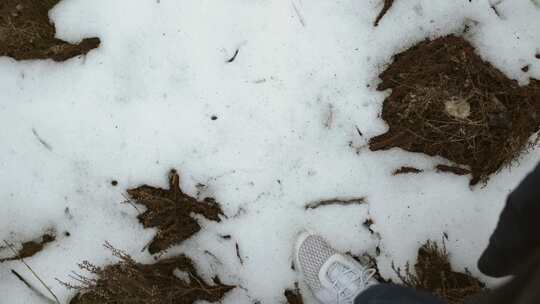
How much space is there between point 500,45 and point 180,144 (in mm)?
1700

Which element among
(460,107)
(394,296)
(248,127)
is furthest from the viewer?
(248,127)

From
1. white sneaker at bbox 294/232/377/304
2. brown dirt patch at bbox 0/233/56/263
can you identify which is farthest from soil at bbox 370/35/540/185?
brown dirt patch at bbox 0/233/56/263

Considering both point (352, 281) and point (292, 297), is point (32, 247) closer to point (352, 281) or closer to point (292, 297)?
point (292, 297)

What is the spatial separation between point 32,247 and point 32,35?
1.09 meters

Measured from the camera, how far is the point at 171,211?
248 cm

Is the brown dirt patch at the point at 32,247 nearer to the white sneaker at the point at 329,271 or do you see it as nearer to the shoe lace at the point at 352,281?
the white sneaker at the point at 329,271

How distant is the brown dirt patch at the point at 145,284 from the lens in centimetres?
237

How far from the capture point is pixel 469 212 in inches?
98.4

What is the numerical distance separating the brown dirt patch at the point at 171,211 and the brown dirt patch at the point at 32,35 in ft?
2.58

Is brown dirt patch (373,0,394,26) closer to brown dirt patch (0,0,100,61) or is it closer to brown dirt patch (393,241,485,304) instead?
brown dirt patch (393,241,485,304)

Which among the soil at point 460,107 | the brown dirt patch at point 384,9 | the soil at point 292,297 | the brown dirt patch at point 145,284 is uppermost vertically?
the brown dirt patch at point 384,9

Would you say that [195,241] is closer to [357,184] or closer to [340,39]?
[357,184]

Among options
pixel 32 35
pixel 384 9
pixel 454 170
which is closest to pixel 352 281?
pixel 454 170

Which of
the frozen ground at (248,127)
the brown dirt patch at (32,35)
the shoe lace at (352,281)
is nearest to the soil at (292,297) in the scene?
the frozen ground at (248,127)
